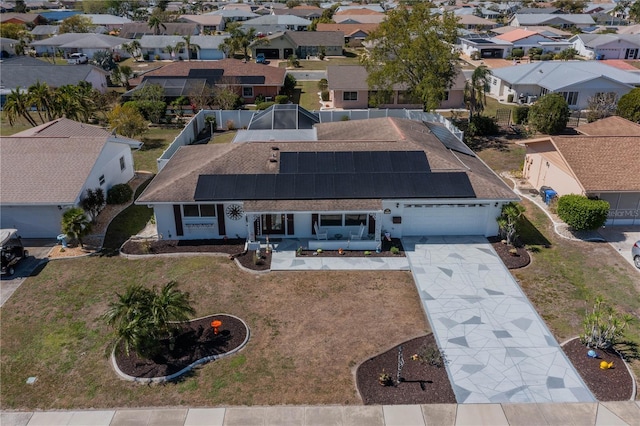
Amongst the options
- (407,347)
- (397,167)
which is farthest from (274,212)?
(407,347)

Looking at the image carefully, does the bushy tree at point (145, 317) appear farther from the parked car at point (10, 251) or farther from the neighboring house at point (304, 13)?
the neighboring house at point (304, 13)

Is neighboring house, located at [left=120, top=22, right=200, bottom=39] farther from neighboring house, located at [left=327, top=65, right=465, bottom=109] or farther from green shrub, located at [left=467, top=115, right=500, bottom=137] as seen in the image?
green shrub, located at [left=467, top=115, right=500, bottom=137]

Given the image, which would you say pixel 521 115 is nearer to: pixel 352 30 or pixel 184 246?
pixel 184 246

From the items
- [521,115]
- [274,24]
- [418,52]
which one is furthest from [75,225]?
[274,24]

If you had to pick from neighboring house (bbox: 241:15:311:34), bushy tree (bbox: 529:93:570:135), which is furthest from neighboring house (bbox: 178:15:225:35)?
bushy tree (bbox: 529:93:570:135)

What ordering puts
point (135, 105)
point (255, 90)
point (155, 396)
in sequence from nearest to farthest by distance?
point (155, 396) → point (135, 105) → point (255, 90)

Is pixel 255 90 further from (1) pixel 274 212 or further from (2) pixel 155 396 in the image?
(2) pixel 155 396
